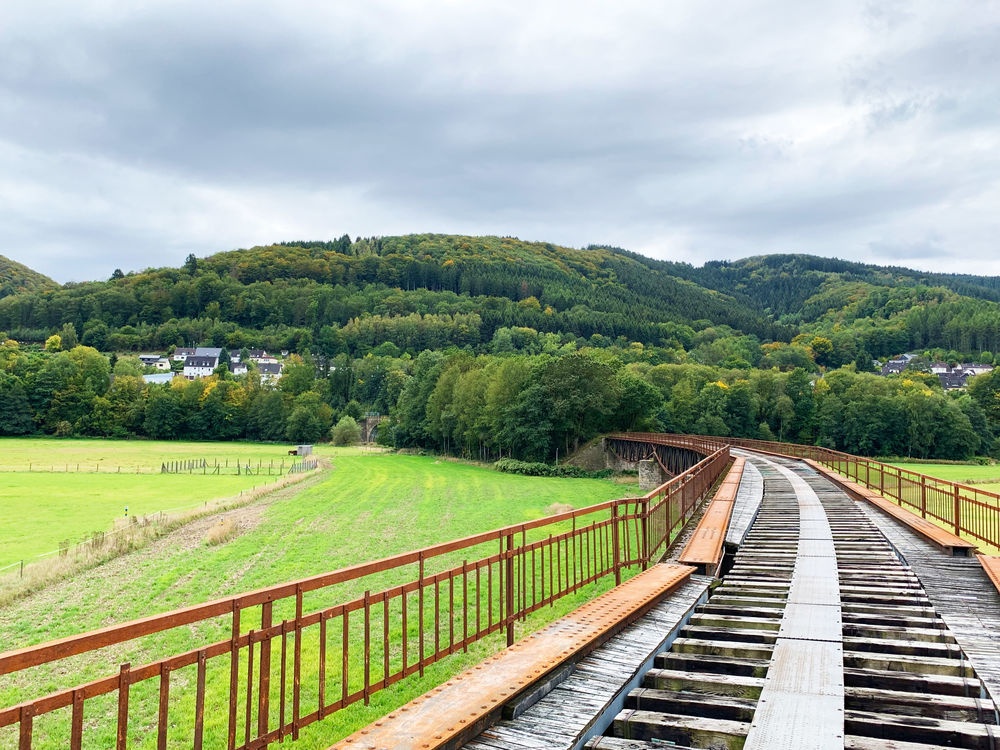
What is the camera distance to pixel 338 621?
1275 centimetres

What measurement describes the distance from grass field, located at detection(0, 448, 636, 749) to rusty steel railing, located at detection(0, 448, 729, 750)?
0.85 ft

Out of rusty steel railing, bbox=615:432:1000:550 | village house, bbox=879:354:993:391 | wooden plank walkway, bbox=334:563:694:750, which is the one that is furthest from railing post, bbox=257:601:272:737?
village house, bbox=879:354:993:391

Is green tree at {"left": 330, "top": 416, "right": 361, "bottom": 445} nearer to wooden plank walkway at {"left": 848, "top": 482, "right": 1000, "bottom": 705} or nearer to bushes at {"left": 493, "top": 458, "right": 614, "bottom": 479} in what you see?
bushes at {"left": 493, "top": 458, "right": 614, "bottom": 479}

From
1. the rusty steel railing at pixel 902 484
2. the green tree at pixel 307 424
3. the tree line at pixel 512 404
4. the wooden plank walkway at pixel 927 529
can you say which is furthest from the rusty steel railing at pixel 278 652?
the green tree at pixel 307 424

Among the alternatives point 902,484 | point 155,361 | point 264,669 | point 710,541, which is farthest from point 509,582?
point 155,361

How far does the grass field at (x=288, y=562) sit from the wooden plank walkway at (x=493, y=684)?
354 cm

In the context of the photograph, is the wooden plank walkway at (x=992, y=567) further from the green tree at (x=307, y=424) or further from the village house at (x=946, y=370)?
the village house at (x=946, y=370)

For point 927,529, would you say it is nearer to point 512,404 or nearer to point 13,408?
point 512,404

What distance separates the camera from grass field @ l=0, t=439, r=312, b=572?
2798 centimetres

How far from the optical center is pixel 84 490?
44.3m

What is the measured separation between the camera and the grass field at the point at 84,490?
27984mm

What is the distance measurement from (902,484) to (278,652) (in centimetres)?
2438

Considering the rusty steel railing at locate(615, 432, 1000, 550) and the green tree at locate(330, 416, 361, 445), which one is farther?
the green tree at locate(330, 416, 361, 445)

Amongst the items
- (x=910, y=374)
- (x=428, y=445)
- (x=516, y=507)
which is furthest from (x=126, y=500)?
(x=910, y=374)
